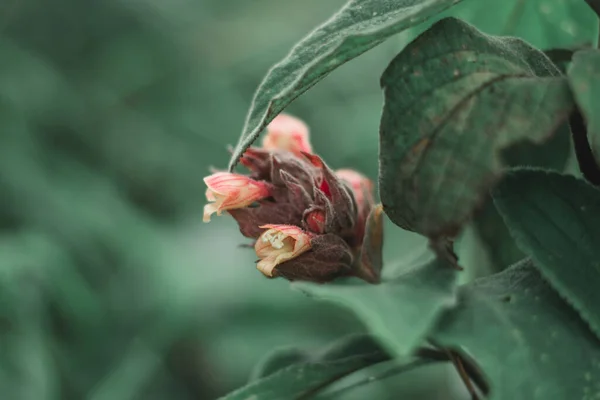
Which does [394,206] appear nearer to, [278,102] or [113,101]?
[278,102]

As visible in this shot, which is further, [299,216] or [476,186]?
[299,216]

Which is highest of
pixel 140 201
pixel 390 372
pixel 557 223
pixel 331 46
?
pixel 331 46

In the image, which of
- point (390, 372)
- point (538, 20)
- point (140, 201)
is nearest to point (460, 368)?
point (390, 372)

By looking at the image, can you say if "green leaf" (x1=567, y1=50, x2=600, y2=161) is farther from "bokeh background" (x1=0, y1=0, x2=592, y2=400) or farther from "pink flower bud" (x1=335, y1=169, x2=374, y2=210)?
"bokeh background" (x1=0, y1=0, x2=592, y2=400)

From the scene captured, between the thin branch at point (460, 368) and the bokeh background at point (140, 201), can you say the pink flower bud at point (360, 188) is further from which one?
the bokeh background at point (140, 201)

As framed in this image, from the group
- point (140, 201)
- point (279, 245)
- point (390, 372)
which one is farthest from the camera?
point (140, 201)

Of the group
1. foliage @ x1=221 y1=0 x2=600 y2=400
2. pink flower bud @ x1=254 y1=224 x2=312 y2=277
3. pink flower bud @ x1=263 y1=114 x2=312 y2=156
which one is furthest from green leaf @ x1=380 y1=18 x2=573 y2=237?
pink flower bud @ x1=263 y1=114 x2=312 y2=156

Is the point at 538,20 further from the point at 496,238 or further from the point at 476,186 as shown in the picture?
the point at 476,186
